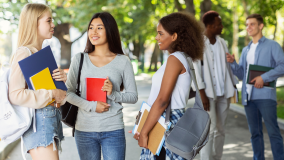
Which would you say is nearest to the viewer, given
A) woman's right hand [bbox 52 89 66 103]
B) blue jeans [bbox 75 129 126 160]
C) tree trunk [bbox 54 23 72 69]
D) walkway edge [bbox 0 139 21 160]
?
woman's right hand [bbox 52 89 66 103]

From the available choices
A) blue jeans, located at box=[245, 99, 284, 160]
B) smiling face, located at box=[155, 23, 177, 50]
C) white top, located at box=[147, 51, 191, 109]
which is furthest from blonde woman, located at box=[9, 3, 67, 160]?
blue jeans, located at box=[245, 99, 284, 160]

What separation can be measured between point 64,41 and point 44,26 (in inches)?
897

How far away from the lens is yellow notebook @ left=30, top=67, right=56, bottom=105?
2.26 metres

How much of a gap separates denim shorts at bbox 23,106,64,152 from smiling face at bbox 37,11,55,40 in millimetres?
609

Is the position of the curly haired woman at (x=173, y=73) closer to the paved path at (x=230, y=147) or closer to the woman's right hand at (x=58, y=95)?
the woman's right hand at (x=58, y=95)

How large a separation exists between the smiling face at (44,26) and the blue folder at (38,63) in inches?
6.6

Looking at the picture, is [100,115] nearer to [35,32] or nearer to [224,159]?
[35,32]

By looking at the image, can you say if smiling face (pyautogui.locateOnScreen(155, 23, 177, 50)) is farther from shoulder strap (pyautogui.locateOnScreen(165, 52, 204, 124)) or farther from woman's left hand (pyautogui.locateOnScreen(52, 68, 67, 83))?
woman's left hand (pyautogui.locateOnScreen(52, 68, 67, 83))

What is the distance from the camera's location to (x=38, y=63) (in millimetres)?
2279

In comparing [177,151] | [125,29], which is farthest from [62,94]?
[125,29]

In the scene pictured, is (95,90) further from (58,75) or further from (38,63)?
(38,63)

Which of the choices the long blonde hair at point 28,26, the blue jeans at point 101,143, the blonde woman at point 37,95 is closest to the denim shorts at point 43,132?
the blonde woman at point 37,95

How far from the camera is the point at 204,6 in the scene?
36.4 feet

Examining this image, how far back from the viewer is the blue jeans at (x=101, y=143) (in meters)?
2.77
